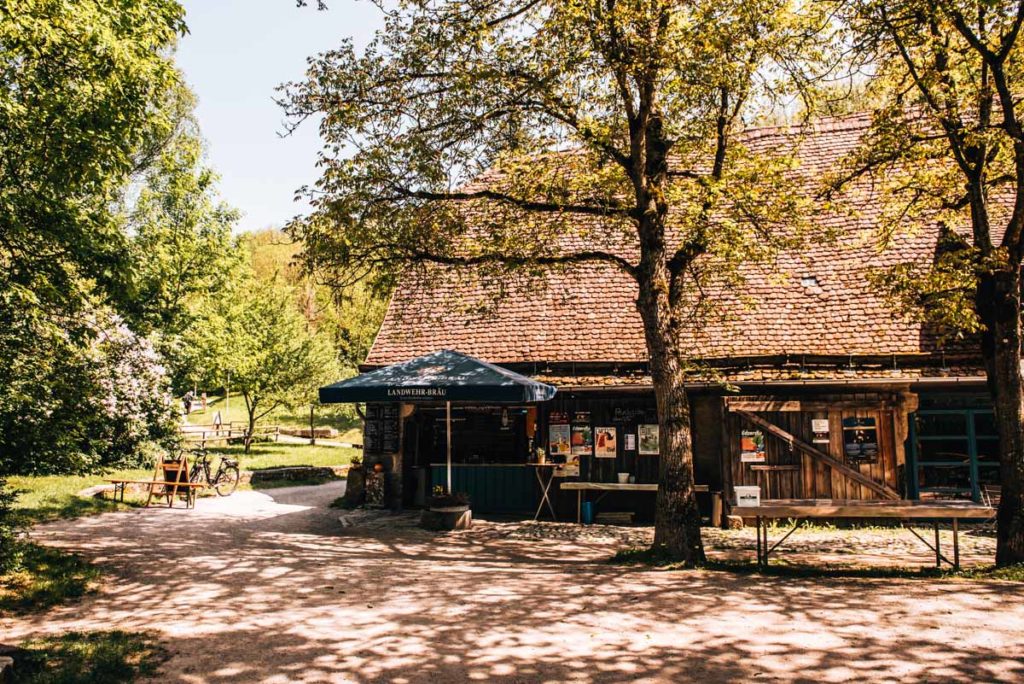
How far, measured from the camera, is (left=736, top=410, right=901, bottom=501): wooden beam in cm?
1277

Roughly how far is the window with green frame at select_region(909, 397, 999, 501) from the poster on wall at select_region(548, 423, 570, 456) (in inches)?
257

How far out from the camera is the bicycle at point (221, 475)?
56.6ft

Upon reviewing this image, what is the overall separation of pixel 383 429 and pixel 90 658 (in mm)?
9024

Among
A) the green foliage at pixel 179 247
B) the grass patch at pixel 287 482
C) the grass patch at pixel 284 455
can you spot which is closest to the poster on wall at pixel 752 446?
the grass patch at pixel 287 482

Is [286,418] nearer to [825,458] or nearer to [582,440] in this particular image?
[582,440]

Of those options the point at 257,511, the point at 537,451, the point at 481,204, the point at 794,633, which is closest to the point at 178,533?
the point at 257,511

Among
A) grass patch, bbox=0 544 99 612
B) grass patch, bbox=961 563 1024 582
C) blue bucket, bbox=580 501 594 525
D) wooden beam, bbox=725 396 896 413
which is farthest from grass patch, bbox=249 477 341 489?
grass patch, bbox=961 563 1024 582

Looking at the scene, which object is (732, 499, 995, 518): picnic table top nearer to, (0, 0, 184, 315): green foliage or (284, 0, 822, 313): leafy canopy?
(284, 0, 822, 313): leafy canopy

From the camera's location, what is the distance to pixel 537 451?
13781 millimetres

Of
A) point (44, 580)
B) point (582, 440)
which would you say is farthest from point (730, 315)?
point (44, 580)

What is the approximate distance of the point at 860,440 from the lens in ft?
42.7

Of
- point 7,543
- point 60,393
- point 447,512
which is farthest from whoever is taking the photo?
point 447,512

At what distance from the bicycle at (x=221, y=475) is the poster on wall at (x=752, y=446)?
1225 cm

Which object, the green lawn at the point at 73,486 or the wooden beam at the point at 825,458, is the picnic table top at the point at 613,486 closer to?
the wooden beam at the point at 825,458
